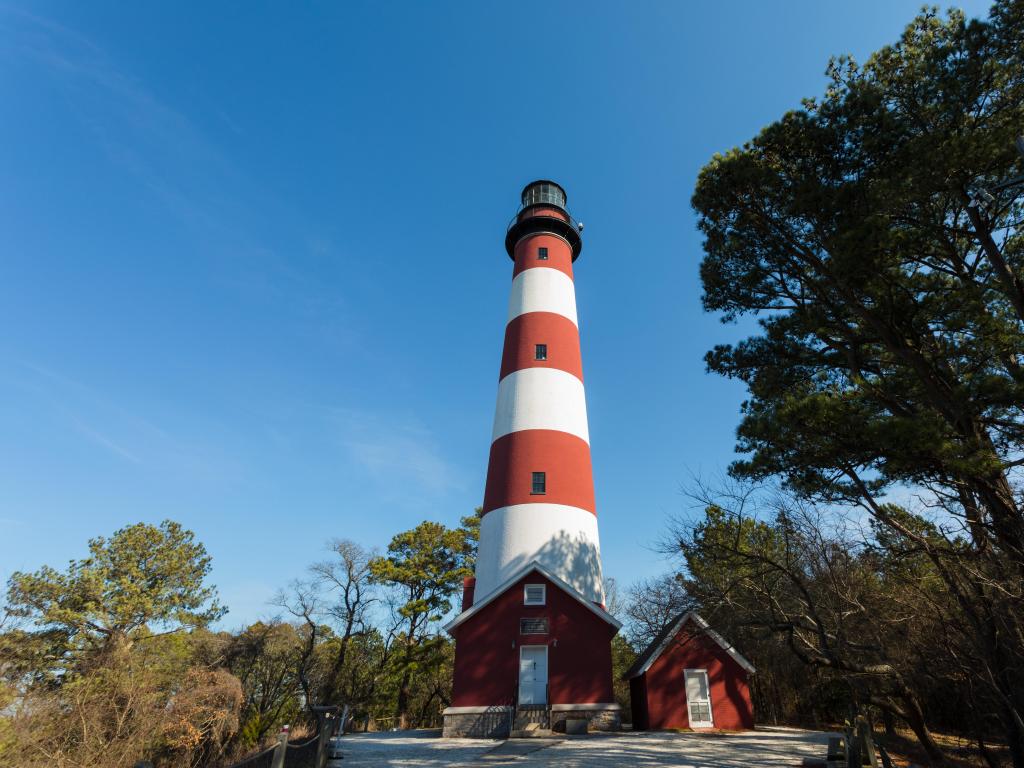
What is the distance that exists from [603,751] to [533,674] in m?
4.70

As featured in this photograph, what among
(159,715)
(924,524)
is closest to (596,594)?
(924,524)

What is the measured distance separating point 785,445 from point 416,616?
21.5m

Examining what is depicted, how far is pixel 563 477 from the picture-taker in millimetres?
17141

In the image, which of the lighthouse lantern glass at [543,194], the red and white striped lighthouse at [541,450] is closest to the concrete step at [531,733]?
the red and white striped lighthouse at [541,450]

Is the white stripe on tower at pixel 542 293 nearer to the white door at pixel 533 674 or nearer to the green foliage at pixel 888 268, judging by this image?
the green foliage at pixel 888 268

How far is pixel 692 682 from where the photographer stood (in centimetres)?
1545

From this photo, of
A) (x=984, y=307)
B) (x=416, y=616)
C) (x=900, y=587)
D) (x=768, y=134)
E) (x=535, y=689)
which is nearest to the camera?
(x=984, y=307)

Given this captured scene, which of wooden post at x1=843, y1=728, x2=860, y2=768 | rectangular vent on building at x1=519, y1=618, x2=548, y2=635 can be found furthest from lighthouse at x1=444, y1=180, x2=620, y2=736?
wooden post at x1=843, y1=728, x2=860, y2=768

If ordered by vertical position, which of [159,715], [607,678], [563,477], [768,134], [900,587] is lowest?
[159,715]

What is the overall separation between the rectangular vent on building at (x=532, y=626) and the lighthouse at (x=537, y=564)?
0.03m

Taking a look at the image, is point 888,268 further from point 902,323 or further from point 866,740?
point 866,740

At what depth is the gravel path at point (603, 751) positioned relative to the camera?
31.3 feet

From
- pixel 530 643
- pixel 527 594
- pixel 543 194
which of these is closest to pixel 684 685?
pixel 530 643

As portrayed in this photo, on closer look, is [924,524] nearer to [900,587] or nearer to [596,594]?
[900,587]
